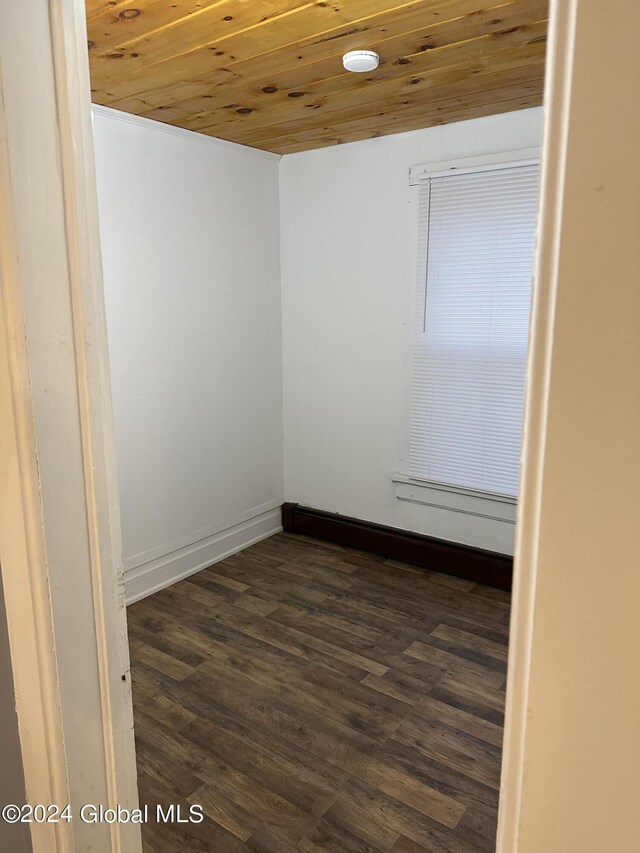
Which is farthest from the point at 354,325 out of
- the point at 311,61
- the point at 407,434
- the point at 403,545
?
the point at 311,61

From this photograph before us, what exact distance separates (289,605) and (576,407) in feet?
8.99

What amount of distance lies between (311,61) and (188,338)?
1.51 meters

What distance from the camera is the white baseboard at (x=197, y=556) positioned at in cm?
308

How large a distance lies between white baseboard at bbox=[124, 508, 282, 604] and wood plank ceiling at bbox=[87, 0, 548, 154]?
7.11 ft

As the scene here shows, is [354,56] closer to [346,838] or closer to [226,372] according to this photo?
[226,372]

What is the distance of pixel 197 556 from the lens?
339cm

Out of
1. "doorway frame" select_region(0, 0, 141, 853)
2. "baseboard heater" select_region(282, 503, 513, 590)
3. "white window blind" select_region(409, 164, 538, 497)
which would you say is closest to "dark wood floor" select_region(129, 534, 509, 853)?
"baseboard heater" select_region(282, 503, 513, 590)

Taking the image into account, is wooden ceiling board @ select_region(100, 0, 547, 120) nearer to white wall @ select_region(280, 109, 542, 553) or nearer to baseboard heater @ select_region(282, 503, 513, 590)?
white wall @ select_region(280, 109, 542, 553)

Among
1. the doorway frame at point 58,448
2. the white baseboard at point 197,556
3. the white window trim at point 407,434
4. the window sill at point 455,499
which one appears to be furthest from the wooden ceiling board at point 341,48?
the white baseboard at point 197,556

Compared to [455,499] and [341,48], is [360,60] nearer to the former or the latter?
[341,48]

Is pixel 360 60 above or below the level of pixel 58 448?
above

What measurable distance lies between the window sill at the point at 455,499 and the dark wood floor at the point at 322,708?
393 mm

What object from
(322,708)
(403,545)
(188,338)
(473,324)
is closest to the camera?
(322,708)

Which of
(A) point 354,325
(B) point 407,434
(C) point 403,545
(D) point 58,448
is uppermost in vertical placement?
(A) point 354,325
